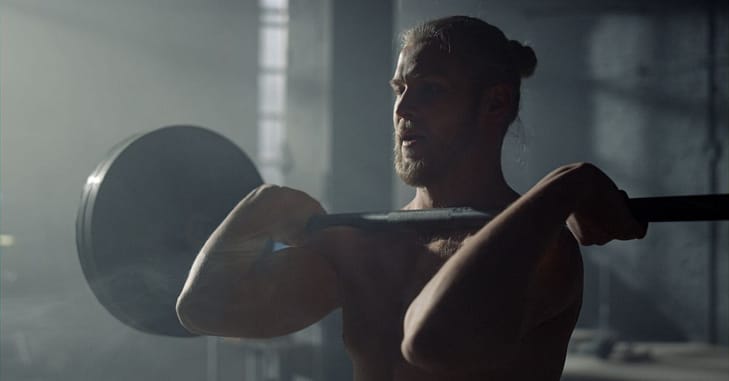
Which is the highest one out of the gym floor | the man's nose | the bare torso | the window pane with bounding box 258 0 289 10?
the window pane with bounding box 258 0 289 10

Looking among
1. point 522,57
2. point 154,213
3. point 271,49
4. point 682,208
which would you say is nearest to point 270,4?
point 271,49

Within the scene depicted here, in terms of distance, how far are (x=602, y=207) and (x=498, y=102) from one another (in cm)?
29

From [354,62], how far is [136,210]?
3.54ft

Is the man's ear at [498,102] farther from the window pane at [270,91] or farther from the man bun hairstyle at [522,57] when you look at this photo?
the window pane at [270,91]

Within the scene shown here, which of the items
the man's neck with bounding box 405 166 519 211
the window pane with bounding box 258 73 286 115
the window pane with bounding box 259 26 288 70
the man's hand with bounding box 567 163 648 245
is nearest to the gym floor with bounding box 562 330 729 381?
the window pane with bounding box 258 73 286 115

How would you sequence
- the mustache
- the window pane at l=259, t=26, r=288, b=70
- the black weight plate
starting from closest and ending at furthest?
1. the mustache
2. the black weight plate
3. the window pane at l=259, t=26, r=288, b=70

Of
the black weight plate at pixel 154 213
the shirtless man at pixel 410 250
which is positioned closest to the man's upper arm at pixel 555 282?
the shirtless man at pixel 410 250

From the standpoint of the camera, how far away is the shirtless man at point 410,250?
894mm

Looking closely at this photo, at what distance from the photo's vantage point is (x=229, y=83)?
574 cm

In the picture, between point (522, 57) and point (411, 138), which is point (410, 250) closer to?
point (411, 138)

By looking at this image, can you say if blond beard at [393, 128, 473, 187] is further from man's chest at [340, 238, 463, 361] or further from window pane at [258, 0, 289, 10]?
window pane at [258, 0, 289, 10]

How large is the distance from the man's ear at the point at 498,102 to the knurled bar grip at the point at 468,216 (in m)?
0.19

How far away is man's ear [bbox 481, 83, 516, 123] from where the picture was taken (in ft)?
3.23

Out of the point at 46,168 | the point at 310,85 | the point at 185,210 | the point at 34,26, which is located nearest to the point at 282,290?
the point at 185,210
